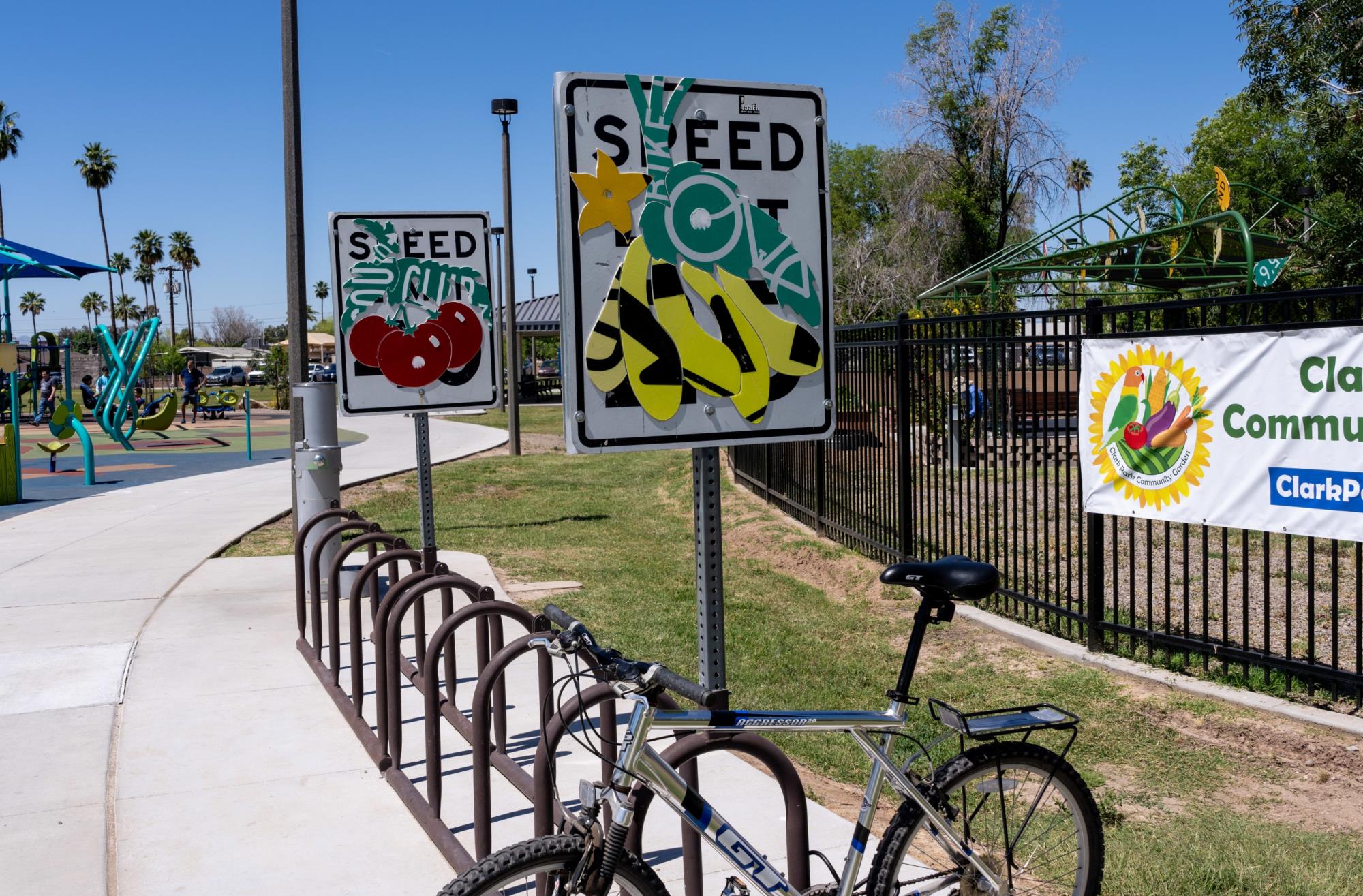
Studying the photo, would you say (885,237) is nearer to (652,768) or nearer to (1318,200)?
(1318,200)

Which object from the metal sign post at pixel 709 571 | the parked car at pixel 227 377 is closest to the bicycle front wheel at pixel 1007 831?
the metal sign post at pixel 709 571

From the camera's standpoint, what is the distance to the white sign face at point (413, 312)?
791 centimetres

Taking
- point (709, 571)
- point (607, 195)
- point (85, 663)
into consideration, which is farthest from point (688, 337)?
point (85, 663)

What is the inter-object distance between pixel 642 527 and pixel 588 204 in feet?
35.9

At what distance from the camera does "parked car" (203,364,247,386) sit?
69.5 meters

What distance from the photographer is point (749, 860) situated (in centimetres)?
280

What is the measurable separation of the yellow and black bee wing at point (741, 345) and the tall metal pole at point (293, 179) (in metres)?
8.26

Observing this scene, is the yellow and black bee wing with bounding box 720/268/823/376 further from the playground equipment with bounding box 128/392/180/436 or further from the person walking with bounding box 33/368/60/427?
the person walking with bounding box 33/368/60/427

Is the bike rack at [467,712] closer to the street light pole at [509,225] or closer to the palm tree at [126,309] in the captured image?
the street light pole at [509,225]

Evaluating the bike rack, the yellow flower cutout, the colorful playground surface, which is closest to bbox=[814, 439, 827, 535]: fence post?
the bike rack

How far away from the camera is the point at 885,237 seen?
44844 millimetres

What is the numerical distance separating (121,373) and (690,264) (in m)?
24.2

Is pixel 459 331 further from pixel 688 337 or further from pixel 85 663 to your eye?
pixel 688 337

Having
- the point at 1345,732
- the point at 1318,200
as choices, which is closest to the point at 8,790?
the point at 1345,732
